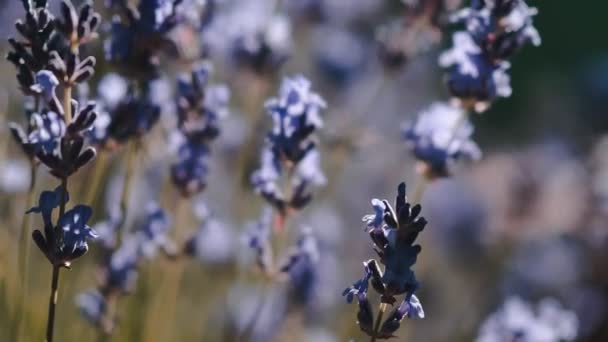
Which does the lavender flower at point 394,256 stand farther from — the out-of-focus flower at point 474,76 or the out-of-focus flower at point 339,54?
the out-of-focus flower at point 339,54

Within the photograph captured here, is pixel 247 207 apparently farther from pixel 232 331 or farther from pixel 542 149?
pixel 542 149

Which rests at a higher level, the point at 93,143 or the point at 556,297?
the point at 556,297

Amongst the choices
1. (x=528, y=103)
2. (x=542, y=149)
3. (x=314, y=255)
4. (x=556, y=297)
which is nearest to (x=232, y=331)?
(x=314, y=255)

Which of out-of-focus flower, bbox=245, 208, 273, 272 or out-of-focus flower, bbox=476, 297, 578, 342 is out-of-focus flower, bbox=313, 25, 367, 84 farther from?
out-of-focus flower, bbox=245, 208, 273, 272

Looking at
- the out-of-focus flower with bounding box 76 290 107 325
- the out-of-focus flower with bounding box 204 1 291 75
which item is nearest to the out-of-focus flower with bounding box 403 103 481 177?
the out-of-focus flower with bounding box 204 1 291 75

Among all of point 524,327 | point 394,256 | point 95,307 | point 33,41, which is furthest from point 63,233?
point 524,327

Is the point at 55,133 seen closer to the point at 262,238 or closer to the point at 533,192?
the point at 262,238
